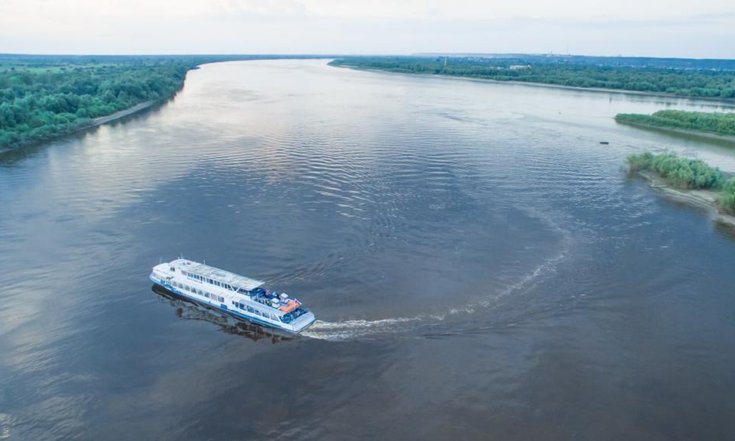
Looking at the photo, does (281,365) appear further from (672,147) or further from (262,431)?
(672,147)

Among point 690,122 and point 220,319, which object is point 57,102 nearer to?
point 220,319

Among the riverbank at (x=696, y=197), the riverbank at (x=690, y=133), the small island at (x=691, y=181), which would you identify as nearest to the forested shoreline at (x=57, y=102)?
the riverbank at (x=696, y=197)

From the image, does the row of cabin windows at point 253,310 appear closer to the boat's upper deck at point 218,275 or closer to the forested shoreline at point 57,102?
the boat's upper deck at point 218,275

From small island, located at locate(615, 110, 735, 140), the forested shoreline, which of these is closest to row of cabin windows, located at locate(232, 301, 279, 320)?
the forested shoreline

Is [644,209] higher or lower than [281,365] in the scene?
higher

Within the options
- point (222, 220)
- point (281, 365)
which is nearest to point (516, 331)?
point (281, 365)

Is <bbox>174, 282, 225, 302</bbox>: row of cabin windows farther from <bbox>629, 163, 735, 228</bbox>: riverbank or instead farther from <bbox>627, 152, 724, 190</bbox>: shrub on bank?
<bbox>627, 152, 724, 190</bbox>: shrub on bank

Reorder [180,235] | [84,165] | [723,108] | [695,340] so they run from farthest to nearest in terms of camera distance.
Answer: [723,108] < [84,165] < [180,235] < [695,340]
